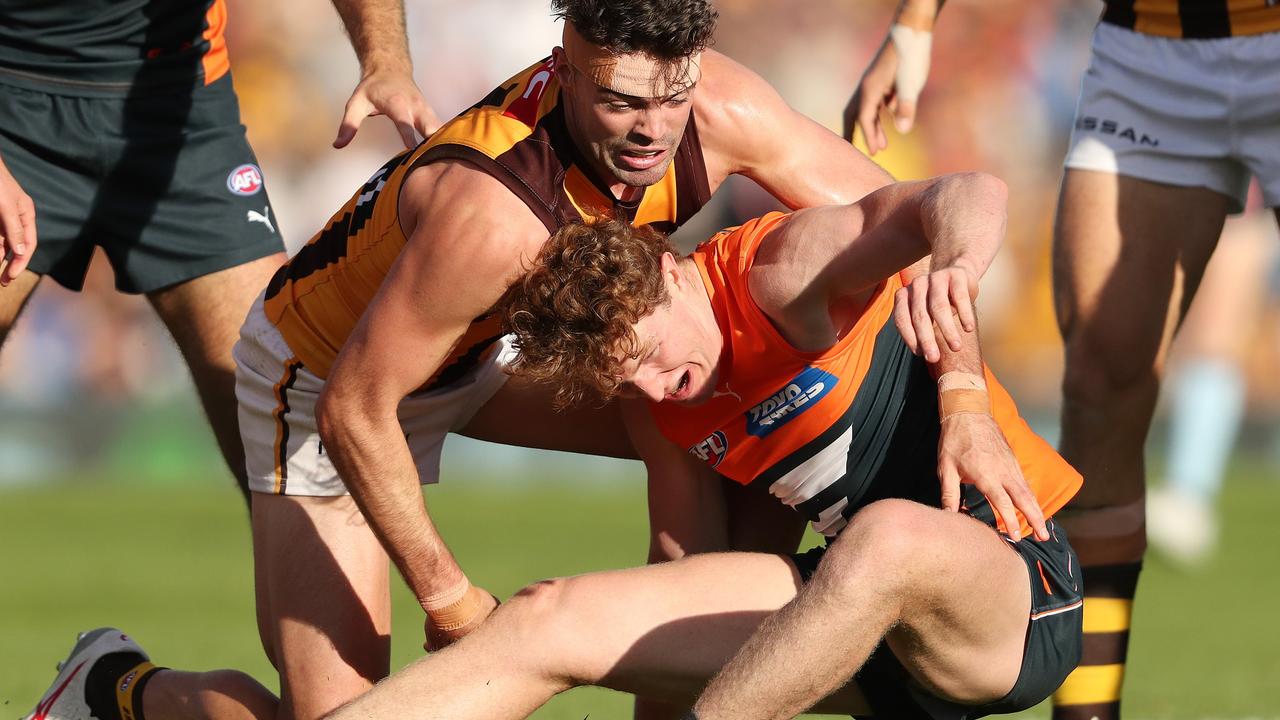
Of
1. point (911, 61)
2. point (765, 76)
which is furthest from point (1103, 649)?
point (765, 76)

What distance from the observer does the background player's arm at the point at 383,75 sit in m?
4.16

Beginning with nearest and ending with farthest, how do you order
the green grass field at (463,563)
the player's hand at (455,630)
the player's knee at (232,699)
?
the player's hand at (455,630)
the player's knee at (232,699)
the green grass field at (463,563)

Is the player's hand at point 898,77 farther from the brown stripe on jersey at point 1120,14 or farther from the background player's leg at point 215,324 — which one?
the background player's leg at point 215,324

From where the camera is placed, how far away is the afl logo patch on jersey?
3770 mm

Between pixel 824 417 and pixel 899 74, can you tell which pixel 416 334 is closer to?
pixel 824 417

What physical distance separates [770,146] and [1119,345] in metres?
1.27

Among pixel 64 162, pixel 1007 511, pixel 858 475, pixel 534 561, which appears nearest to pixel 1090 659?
pixel 858 475

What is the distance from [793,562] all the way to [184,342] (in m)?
2.05

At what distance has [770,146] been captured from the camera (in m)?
3.90

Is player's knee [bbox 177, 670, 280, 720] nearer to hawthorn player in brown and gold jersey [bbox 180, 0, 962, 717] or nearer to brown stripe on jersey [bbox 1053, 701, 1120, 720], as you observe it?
hawthorn player in brown and gold jersey [bbox 180, 0, 962, 717]

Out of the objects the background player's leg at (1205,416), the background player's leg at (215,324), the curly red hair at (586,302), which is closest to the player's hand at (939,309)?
the curly red hair at (586,302)

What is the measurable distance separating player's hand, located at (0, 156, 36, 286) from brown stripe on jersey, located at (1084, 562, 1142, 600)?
2970 millimetres

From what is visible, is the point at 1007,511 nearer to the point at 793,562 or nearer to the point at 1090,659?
the point at 793,562

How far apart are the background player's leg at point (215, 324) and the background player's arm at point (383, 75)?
2.20ft
